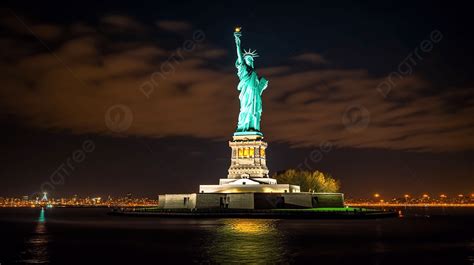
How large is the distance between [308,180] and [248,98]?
17.9 meters

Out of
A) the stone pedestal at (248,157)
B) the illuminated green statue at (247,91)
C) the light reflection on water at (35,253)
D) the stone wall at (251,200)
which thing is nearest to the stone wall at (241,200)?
the stone wall at (251,200)

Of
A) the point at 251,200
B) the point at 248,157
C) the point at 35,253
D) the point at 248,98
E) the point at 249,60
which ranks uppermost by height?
the point at 249,60

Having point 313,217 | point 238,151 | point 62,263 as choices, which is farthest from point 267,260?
point 238,151

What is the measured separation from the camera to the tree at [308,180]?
77.9 metres

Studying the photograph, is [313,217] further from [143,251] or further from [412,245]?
[143,251]

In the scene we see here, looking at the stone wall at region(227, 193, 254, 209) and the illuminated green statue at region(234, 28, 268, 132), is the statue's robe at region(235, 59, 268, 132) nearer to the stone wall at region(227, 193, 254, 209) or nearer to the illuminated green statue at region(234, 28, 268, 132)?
the illuminated green statue at region(234, 28, 268, 132)

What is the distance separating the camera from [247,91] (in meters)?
68.3

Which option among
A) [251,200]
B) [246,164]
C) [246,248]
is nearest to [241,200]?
[251,200]

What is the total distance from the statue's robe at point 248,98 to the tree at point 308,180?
13878mm

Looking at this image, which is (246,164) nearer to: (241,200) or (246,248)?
(241,200)

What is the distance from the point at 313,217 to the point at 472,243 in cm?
2288

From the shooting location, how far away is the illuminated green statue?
67875 mm

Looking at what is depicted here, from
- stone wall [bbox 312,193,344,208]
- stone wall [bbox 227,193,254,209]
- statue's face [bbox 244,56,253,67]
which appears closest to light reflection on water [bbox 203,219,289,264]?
stone wall [bbox 227,193,254,209]

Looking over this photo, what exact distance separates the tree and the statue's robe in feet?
45.5
